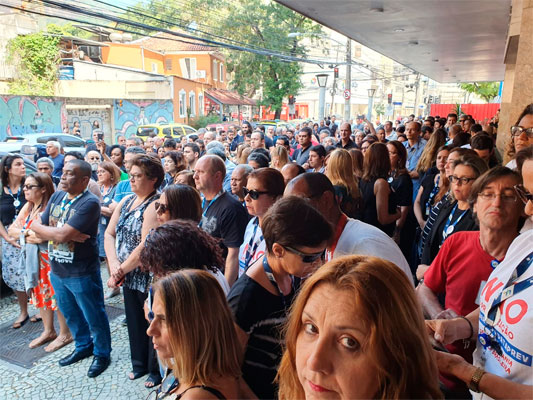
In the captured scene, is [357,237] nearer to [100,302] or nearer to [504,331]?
[504,331]

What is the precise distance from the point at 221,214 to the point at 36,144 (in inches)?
488

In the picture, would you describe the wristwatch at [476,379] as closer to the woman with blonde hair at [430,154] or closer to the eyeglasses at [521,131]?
the eyeglasses at [521,131]

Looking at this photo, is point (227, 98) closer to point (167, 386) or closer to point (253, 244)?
point (253, 244)

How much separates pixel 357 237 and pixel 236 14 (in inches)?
1410

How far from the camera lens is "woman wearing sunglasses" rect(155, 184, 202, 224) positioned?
3.10m

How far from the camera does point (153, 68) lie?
35938 millimetres

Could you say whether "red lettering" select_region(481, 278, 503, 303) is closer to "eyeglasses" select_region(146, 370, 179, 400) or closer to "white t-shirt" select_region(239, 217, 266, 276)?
"eyeglasses" select_region(146, 370, 179, 400)

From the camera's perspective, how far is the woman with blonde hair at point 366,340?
38.5 inches

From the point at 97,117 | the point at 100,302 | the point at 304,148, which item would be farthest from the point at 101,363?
the point at 97,117

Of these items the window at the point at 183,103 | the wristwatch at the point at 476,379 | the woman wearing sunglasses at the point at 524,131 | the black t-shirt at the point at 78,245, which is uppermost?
the window at the point at 183,103

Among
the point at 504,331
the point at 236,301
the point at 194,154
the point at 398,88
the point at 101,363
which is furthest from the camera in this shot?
the point at 398,88

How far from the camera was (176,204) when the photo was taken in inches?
122

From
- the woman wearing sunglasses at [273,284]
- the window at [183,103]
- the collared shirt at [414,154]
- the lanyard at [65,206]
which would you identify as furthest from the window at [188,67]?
the woman wearing sunglasses at [273,284]

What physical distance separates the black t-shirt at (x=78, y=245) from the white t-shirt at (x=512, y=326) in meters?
3.40
